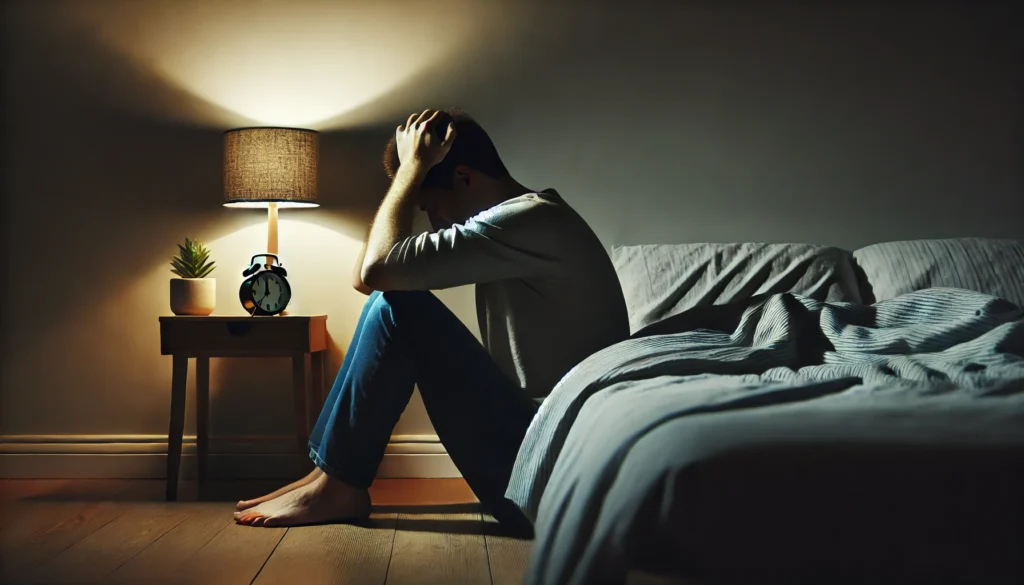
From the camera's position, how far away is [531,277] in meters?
1.77

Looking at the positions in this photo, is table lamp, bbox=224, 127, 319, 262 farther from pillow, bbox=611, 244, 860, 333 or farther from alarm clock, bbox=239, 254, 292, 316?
pillow, bbox=611, 244, 860, 333

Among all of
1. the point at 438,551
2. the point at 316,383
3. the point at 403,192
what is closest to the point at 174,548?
the point at 438,551

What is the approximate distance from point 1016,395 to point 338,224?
2151mm

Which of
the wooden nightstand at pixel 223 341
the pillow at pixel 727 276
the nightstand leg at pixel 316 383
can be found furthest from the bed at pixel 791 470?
the nightstand leg at pixel 316 383

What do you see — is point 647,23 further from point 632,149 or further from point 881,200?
point 881,200

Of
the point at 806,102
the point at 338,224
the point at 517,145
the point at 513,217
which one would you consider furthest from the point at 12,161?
the point at 806,102

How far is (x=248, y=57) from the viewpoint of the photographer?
2.77 meters

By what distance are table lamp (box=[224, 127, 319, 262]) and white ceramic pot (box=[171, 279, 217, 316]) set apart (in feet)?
0.70

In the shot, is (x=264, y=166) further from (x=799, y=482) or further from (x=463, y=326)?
(x=799, y=482)

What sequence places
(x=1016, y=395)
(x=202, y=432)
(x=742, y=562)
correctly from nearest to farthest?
(x=742, y=562) < (x=1016, y=395) < (x=202, y=432)

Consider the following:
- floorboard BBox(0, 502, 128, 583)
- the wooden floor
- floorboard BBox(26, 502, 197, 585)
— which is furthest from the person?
floorboard BBox(0, 502, 128, 583)

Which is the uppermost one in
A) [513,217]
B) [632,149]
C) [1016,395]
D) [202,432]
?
[632,149]

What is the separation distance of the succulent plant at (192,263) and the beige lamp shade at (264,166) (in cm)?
18

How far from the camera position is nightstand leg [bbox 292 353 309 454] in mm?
2467
